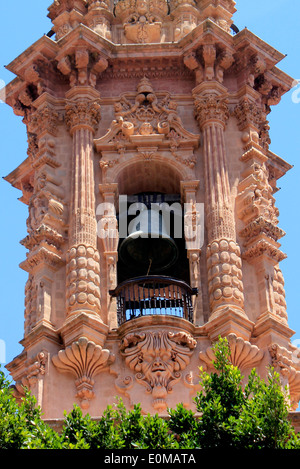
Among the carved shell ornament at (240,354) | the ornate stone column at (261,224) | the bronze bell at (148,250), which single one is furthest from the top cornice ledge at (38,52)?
the carved shell ornament at (240,354)

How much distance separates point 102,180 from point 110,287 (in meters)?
3.07

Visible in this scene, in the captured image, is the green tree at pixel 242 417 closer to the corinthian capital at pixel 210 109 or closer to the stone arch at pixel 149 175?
the stone arch at pixel 149 175

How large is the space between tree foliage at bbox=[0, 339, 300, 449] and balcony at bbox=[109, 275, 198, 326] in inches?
249

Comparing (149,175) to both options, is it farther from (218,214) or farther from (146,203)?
(218,214)

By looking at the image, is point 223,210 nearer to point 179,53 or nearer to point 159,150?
point 159,150

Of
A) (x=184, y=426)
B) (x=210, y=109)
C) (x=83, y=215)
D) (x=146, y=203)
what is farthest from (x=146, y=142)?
(x=184, y=426)

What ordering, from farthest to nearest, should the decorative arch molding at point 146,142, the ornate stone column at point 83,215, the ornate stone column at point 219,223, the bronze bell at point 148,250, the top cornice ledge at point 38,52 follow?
1. the top cornice ledge at point 38,52
2. the decorative arch molding at point 146,142
3. the bronze bell at point 148,250
4. the ornate stone column at point 83,215
5. the ornate stone column at point 219,223

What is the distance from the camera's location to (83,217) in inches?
1391

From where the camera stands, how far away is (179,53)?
38.5 m

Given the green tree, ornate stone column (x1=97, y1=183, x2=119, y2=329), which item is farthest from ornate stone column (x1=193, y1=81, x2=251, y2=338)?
the green tree

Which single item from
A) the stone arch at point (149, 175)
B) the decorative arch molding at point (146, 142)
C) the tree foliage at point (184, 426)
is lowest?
the tree foliage at point (184, 426)

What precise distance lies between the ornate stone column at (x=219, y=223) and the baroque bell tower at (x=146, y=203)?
4 centimetres

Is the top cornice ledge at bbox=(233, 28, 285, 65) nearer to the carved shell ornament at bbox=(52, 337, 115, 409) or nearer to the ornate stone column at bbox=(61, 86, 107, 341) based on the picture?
the ornate stone column at bbox=(61, 86, 107, 341)

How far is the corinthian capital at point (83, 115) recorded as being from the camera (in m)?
37.2
